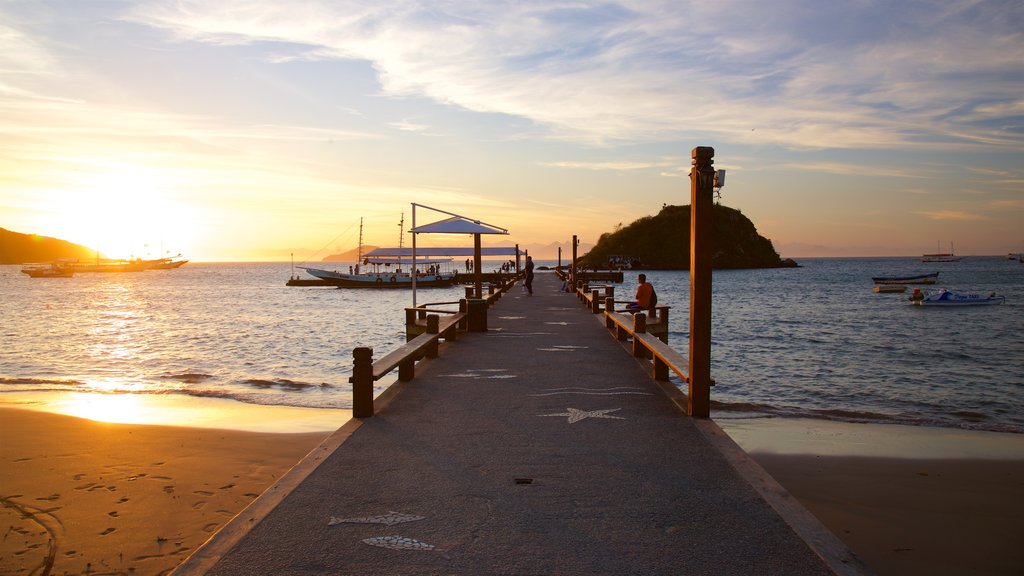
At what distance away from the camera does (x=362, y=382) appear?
25.7 feet

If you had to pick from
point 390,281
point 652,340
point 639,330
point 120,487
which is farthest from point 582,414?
point 390,281

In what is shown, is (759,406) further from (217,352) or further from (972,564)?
(217,352)

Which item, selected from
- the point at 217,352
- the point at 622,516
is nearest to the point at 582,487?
the point at 622,516

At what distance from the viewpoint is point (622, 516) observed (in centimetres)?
493

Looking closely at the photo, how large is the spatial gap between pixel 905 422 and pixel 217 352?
24739 mm

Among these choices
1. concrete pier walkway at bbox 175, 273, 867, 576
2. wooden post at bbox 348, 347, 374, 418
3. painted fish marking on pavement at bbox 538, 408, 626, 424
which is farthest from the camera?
painted fish marking on pavement at bbox 538, 408, 626, 424

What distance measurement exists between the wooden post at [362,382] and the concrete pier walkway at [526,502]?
0.59ft

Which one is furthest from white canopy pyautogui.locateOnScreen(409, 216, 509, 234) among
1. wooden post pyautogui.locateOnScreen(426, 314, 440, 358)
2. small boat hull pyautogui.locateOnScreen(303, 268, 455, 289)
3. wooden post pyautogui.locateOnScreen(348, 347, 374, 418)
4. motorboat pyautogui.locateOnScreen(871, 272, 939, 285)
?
motorboat pyautogui.locateOnScreen(871, 272, 939, 285)

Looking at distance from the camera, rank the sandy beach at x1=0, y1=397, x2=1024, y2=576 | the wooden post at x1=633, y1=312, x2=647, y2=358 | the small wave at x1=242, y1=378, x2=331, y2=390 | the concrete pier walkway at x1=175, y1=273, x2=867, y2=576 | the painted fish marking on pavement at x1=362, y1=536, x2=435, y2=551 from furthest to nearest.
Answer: the small wave at x1=242, y1=378, x2=331, y2=390, the wooden post at x1=633, y1=312, x2=647, y2=358, the sandy beach at x1=0, y1=397, x2=1024, y2=576, the painted fish marking on pavement at x1=362, y1=536, x2=435, y2=551, the concrete pier walkway at x1=175, y1=273, x2=867, y2=576

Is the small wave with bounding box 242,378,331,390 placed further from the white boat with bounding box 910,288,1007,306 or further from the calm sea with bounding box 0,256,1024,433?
the white boat with bounding box 910,288,1007,306

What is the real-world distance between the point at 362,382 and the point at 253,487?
2612 mm

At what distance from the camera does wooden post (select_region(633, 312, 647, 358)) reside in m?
11.9

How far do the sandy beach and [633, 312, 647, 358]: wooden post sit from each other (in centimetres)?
244

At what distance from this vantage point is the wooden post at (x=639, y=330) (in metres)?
11.9
